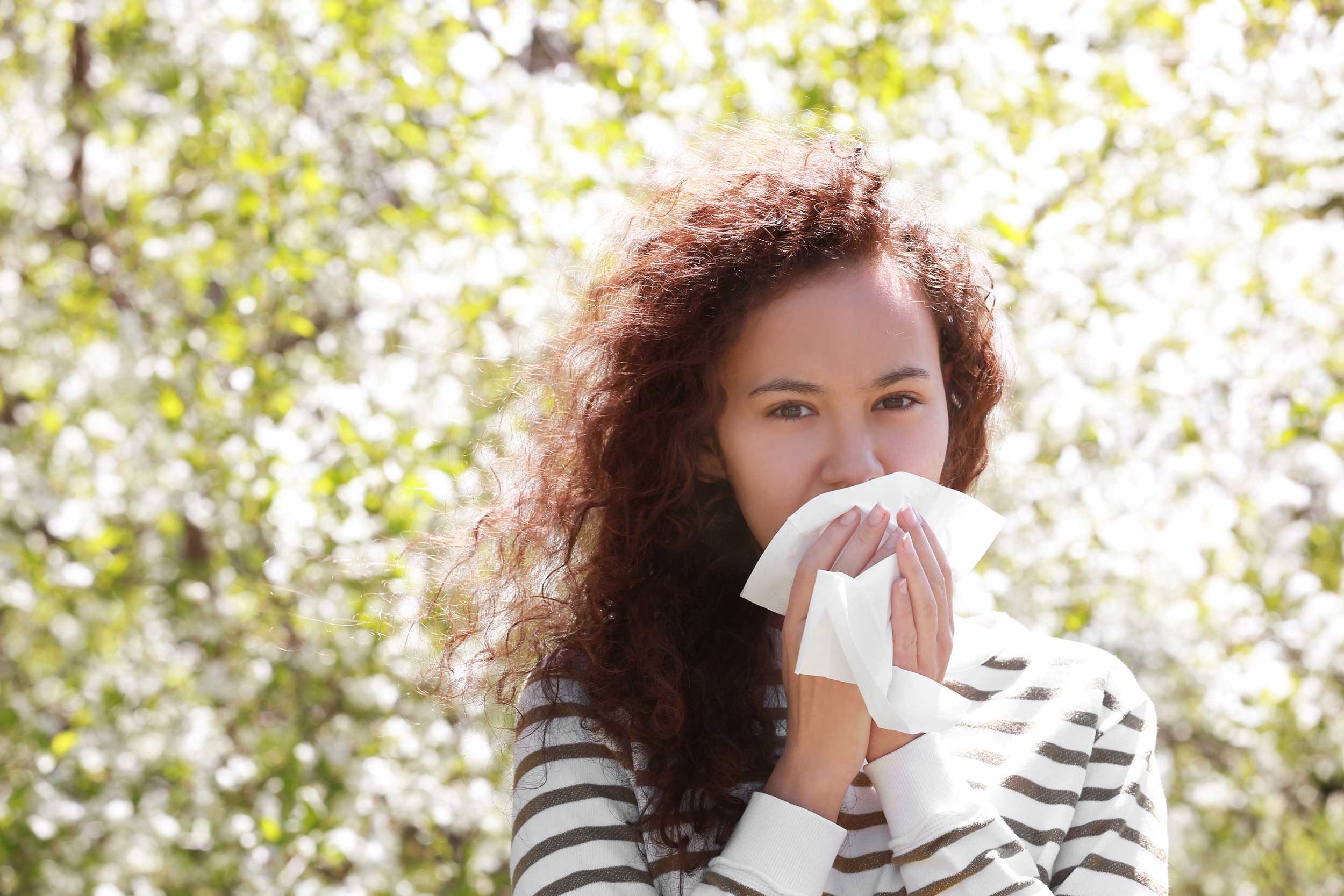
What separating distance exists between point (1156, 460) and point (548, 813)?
94.5 inches

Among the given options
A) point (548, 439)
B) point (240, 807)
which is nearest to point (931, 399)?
point (548, 439)

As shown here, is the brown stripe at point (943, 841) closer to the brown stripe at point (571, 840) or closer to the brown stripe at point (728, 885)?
the brown stripe at point (728, 885)

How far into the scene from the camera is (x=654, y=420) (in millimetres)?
1549

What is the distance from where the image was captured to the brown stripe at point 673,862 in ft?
4.44

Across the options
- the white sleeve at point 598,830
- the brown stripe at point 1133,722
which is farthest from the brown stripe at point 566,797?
the brown stripe at point 1133,722

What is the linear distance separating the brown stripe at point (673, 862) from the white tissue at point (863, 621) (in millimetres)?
238

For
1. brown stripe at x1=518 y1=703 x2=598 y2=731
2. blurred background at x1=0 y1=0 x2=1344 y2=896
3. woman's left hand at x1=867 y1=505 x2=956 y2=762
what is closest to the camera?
woman's left hand at x1=867 y1=505 x2=956 y2=762

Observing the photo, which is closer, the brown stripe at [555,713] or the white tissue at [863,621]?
the white tissue at [863,621]

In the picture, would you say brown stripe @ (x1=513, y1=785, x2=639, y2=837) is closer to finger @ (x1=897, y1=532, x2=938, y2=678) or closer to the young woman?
the young woman

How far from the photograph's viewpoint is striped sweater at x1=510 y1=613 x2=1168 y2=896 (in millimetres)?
1266

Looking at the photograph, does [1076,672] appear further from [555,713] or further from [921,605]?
[555,713]

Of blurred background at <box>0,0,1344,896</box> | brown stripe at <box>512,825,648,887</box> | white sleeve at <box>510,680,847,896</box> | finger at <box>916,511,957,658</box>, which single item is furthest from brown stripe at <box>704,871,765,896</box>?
blurred background at <box>0,0,1344,896</box>

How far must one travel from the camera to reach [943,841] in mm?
1274

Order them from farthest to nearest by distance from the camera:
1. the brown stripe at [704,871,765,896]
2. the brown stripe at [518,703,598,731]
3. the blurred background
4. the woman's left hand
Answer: the blurred background, the brown stripe at [518,703,598,731], the woman's left hand, the brown stripe at [704,871,765,896]
